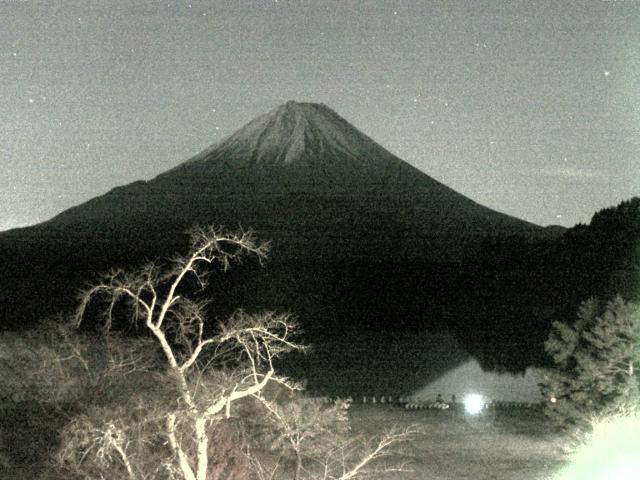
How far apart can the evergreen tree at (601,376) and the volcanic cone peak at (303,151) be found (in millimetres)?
113451

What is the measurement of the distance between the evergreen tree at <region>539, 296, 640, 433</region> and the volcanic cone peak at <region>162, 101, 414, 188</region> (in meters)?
113

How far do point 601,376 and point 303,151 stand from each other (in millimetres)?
122234

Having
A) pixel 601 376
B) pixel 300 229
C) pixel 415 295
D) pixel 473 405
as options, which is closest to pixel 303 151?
pixel 300 229

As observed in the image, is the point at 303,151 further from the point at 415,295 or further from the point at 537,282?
the point at 537,282

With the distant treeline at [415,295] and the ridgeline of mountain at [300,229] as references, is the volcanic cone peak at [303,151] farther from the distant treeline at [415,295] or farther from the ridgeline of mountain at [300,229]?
the distant treeline at [415,295]

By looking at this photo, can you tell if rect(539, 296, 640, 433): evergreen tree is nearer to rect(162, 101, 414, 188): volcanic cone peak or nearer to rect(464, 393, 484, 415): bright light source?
rect(464, 393, 484, 415): bright light source

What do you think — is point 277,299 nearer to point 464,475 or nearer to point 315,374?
point 315,374

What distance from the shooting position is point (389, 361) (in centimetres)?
3866

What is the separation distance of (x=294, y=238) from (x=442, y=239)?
22261mm

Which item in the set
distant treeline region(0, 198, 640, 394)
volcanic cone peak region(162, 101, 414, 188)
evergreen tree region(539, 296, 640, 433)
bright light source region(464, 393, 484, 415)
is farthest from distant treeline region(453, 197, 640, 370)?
volcanic cone peak region(162, 101, 414, 188)

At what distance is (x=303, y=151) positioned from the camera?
13825 cm

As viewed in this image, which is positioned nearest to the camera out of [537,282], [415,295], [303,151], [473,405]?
[473,405]

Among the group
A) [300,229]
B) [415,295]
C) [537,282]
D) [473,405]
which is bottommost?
[415,295]

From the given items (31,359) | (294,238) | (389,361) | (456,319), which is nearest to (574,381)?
(31,359)
